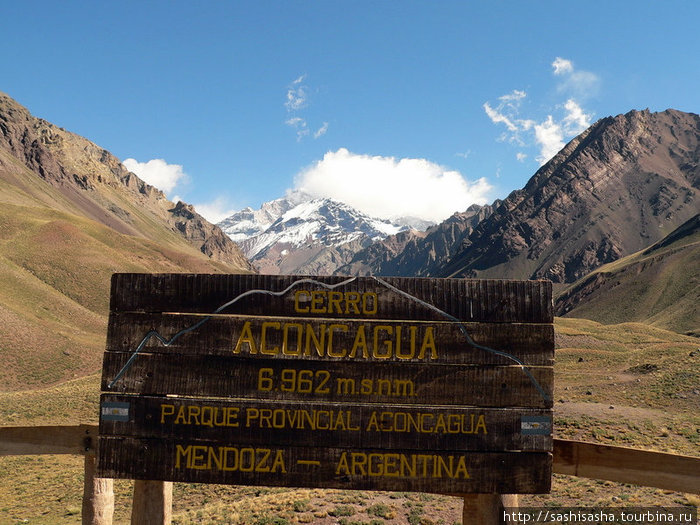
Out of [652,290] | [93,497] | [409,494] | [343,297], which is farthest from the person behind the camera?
[652,290]

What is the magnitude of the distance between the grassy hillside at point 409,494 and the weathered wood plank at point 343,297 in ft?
30.7

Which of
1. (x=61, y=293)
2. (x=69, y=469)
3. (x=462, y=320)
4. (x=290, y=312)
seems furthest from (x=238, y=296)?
(x=61, y=293)

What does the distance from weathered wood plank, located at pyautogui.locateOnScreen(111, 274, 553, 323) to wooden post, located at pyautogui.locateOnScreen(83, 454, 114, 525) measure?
157cm

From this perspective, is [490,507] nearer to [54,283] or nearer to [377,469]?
[377,469]

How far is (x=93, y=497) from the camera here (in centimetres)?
443

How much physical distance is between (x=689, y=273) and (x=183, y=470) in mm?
145658

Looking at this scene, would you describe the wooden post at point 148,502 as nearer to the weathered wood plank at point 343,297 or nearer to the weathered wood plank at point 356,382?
the weathered wood plank at point 356,382

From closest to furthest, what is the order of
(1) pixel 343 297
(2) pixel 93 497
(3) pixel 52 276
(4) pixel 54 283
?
1. (1) pixel 343 297
2. (2) pixel 93 497
3. (4) pixel 54 283
4. (3) pixel 52 276

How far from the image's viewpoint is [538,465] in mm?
3912

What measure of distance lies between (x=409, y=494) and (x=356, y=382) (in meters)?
12.2

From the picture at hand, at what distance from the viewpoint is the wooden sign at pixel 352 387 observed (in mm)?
3891

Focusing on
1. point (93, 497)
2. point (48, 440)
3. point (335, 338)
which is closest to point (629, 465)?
point (335, 338)

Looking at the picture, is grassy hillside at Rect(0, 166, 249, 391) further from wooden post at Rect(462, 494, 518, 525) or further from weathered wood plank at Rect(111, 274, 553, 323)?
wooden post at Rect(462, 494, 518, 525)

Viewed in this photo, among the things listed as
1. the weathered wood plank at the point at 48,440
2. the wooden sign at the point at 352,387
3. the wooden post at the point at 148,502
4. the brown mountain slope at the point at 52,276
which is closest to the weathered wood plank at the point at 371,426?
the wooden sign at the point at 352,387
